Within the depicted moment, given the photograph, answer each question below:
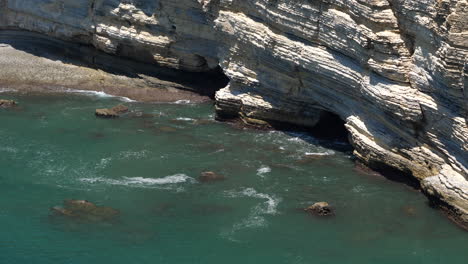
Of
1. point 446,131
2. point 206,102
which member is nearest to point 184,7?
point 206,102

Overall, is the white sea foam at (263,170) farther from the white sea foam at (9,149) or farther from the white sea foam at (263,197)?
the white sea foam at (9,149)

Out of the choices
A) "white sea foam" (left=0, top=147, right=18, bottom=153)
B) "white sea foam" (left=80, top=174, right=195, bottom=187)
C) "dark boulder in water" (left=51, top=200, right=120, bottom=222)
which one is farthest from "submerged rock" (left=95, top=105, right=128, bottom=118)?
"dark boulder in water" (left=51, top=200, right=120, bottom=222)

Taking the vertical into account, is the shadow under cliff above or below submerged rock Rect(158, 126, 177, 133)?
above

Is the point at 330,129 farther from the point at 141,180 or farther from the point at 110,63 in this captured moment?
the point at 110,63

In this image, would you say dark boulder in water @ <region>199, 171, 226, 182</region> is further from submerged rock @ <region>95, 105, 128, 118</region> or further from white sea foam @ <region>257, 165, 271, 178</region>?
submerged rock @ <region>95, 105, 128, 118</region>

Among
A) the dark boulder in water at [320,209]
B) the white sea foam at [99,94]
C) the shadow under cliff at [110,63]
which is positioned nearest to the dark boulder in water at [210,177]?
the dark boulder in water at [320,209]

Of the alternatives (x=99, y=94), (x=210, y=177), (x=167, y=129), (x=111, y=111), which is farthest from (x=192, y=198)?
(x=99, y=94)
